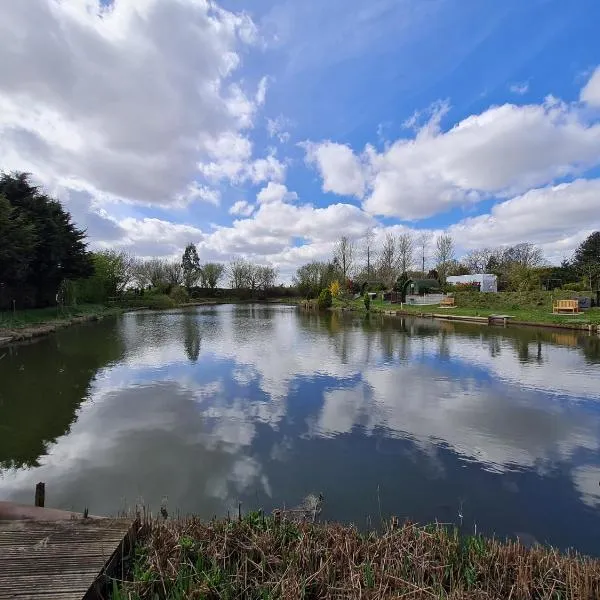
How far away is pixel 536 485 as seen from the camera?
4258 millimetres

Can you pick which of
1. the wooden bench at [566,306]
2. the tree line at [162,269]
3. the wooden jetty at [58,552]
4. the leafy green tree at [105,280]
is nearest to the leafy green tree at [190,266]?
the tree line at [162,269]

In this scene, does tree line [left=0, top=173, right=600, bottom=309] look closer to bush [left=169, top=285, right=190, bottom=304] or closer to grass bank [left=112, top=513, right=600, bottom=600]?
bush [left=169, top=285, right=190, bottom=304]

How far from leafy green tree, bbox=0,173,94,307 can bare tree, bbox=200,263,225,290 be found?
31.4 m

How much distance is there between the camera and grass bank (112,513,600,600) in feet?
7.13

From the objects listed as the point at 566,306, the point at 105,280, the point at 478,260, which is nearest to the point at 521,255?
the point at 478,260

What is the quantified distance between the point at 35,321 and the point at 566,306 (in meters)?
30.2

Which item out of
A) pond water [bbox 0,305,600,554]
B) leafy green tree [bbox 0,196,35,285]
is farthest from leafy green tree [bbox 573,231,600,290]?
leafy green tree [bbox 0,196,35,285]

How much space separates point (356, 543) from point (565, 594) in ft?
3.95

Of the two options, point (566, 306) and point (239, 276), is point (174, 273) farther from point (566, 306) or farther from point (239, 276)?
point (566, 306)

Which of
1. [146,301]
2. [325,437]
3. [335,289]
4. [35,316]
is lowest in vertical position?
[325,437]

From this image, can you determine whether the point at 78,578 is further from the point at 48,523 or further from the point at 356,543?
the point at 356,543

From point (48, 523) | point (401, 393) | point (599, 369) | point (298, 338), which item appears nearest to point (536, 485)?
point (401, 393)

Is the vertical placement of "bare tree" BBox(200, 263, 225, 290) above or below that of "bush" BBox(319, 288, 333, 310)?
above

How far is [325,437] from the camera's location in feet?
18.6
